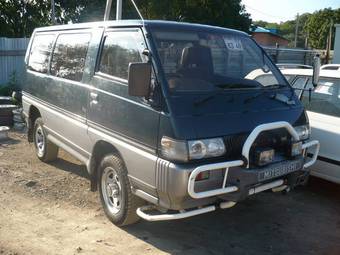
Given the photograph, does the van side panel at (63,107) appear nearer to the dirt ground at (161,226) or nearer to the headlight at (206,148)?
the dirt ground at (161,226)

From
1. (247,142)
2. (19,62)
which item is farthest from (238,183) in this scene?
(19,62)

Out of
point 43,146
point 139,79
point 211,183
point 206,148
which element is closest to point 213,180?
point 211,183

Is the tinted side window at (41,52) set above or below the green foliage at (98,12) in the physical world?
below

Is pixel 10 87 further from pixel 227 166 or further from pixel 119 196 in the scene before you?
pixel 227 166

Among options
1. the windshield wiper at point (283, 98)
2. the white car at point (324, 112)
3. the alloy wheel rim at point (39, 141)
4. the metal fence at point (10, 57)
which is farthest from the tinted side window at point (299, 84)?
the metal fence at point (10, 57)

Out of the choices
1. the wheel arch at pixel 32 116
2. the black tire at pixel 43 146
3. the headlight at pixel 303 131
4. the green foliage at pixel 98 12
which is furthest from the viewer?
the green foliage at pixel 98 12

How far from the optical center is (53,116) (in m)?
5.87

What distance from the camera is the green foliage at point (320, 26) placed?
63688 mm

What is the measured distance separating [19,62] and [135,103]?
1054 centimetres

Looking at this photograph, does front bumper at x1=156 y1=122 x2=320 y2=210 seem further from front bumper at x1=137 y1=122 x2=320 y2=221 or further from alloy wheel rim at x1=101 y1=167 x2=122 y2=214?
alloy wheel rim at x1=101 y1=167 x2=122 y2=214

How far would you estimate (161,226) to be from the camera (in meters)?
4.60

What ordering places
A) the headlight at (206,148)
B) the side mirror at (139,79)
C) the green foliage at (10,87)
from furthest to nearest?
the green foliage at (10,87) → the side mirror at (139,79) → the headlight at (206,148)

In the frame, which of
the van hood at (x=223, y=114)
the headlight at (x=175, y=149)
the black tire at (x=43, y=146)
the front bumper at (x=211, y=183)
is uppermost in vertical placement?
the van hood at (x=223, y=114)

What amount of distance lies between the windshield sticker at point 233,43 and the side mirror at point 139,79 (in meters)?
1.32
